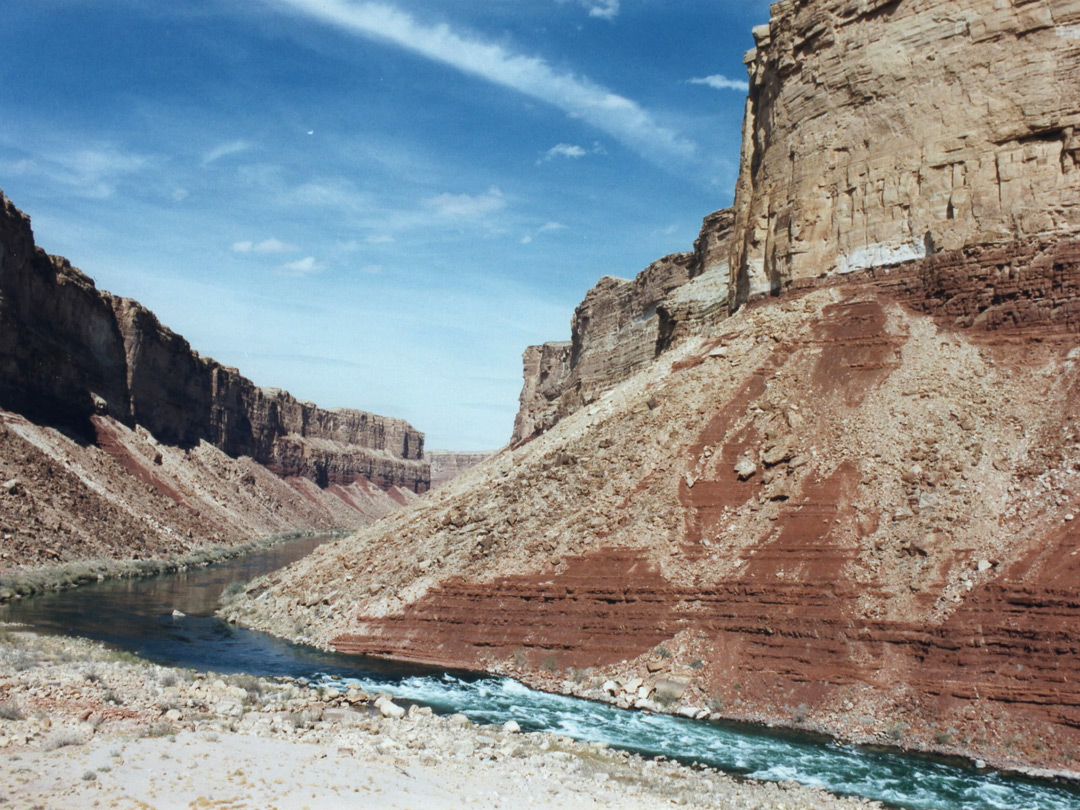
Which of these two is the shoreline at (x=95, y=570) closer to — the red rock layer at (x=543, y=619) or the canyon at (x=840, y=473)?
the canyon at (x=840, y=473)

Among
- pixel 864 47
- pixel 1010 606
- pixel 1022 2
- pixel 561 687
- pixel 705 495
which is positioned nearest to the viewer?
pixel 1010 606

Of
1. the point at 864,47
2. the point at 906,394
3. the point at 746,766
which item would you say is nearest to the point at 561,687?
the point at 746,766

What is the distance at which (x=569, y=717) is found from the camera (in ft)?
61.1

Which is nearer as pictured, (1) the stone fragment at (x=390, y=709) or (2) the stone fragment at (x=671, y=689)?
(1) the stone fragment at (x=390, y=709)

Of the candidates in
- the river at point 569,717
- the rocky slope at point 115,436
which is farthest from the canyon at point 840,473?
the rocky slope at point 115,436

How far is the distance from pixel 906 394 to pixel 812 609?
7.96m

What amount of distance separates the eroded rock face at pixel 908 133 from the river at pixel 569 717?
16.5m

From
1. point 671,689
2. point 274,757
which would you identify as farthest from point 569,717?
point 274,757

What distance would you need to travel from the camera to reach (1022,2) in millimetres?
26688

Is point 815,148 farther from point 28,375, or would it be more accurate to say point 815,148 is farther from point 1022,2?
point 28,375

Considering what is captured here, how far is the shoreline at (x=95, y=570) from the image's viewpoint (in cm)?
3578

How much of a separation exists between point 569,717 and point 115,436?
6378 centimetres

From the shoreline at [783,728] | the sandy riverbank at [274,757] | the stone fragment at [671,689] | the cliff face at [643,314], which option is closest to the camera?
the sandy riverbank at [274,757]

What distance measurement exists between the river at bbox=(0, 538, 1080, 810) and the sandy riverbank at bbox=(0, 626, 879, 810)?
41.4 inches
